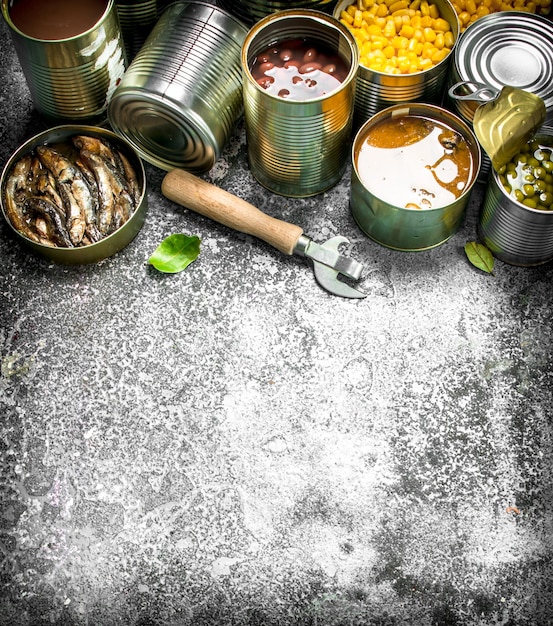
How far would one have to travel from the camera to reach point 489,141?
223cm

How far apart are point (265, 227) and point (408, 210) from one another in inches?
17.2

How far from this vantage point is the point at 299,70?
2.39 metres

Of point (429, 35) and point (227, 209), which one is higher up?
point (429, 35)

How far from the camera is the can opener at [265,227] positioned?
2.40 m

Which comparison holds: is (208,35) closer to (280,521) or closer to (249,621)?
(280,521)

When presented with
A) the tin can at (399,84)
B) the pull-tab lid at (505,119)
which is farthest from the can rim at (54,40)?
the pull-tab lid at (505,119)

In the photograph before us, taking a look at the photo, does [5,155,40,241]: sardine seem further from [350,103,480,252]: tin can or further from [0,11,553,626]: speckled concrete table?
[350,103,480,252]: tin can

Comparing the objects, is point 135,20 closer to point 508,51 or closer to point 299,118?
point 299,118

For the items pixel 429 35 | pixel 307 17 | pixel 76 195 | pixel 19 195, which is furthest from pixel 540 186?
pixel 19 195

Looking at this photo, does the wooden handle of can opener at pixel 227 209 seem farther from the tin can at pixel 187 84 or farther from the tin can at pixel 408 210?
the tin can at pixel 408 210

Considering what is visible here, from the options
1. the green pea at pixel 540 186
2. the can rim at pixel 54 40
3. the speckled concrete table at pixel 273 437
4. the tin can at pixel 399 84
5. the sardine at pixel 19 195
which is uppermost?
the can rim at pixel 54 40

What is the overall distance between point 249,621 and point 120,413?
67 centimetres

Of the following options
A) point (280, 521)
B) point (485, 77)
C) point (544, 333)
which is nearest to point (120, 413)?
point (280, 521)

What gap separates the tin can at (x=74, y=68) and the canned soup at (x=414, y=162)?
2.69 ft
